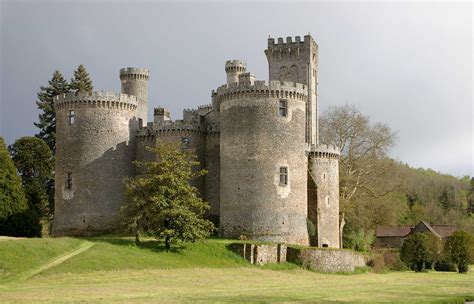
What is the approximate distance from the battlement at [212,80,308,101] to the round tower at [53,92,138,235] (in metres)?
8.36

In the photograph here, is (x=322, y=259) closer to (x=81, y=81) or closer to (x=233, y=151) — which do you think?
(x=233, y=151)

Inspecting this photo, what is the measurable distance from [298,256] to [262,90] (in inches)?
413

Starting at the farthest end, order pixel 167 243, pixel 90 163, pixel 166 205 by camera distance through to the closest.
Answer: pixel 90 163 → pixel 167 243 → pixel 166 205

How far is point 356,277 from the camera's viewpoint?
4450 cm

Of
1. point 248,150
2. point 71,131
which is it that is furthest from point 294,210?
point 71,131

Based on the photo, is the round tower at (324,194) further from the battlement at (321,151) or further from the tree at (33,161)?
the tree at (33,161)

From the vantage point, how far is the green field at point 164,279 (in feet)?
93.2

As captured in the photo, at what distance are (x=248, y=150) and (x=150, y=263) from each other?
10.4 meters

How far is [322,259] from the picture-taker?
4469 centimetres

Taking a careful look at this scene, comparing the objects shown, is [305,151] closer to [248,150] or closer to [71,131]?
[248,150]

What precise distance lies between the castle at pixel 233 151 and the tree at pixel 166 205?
3.62m

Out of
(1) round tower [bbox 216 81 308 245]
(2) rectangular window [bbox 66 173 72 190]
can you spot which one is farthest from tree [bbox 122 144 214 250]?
(2) rectangular window [bbox 66 173 72 190]

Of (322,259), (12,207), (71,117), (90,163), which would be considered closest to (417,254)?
(322,259)

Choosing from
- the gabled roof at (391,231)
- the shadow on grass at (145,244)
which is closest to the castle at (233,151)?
the shadow on grass at (145,244)
